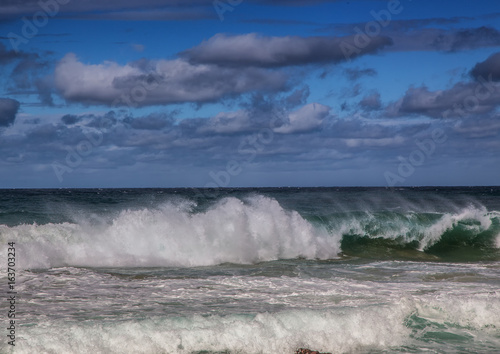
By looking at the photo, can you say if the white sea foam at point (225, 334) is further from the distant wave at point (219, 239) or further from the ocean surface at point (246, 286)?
the distant wave at point (219, 239)

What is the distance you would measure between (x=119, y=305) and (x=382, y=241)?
594 inches

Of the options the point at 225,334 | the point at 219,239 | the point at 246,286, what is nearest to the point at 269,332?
the point at 225,334

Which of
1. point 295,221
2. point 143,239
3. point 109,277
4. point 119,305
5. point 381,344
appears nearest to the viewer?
point 381,344

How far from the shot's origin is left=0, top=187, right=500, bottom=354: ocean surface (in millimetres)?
7599

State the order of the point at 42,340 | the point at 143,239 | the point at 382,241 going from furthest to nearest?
the point at 382,241 < the point at 143,239 < the point at 42,340

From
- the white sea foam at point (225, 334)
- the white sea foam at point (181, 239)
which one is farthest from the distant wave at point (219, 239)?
the white sea foam at point (225, 334)

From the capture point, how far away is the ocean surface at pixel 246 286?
7599 mm

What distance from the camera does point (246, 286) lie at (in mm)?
11258

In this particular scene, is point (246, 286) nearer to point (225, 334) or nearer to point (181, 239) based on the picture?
point (225, 334)

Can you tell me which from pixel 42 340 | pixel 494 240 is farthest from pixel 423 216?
pixel 42 340

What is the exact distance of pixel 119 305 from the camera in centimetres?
934

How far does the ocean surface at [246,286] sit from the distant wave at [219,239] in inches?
2.3

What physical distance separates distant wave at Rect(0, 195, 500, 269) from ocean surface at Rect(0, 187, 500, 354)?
6 centimetres

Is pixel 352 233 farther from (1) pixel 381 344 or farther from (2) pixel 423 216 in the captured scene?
(1) pixel 381 344
